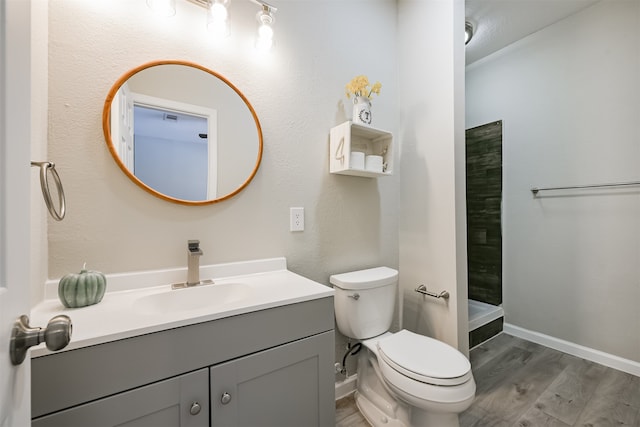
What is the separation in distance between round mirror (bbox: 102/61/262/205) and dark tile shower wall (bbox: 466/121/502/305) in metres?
2.28

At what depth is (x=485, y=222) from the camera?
2.52 meters

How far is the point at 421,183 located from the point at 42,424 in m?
1.87

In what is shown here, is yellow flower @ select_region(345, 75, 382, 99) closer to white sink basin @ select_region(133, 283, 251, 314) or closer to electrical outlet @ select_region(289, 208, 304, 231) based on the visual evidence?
electrical outlet @ select_region(289, 208, 304, 231)

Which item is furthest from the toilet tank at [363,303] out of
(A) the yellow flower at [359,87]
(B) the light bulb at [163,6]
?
→ (B) the light bulb at [163,6]

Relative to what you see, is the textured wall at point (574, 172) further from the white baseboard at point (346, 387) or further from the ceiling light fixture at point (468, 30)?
the white baseboard at point (346, 387)

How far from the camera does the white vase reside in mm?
1531

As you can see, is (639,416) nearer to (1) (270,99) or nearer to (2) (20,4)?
(1) (270,99)

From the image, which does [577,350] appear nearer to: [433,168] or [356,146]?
[433,168]

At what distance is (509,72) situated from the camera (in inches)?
93.5

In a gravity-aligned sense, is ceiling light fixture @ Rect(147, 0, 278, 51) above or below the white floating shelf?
above

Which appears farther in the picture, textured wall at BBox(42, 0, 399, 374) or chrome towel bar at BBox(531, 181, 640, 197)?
chrome towel bar at BBox(531, 181, 640, 197)

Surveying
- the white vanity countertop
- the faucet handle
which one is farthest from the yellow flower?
the faucet handle

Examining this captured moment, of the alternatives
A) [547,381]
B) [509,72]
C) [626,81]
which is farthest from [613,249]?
[509,72]

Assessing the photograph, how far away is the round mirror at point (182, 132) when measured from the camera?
1.03 m
